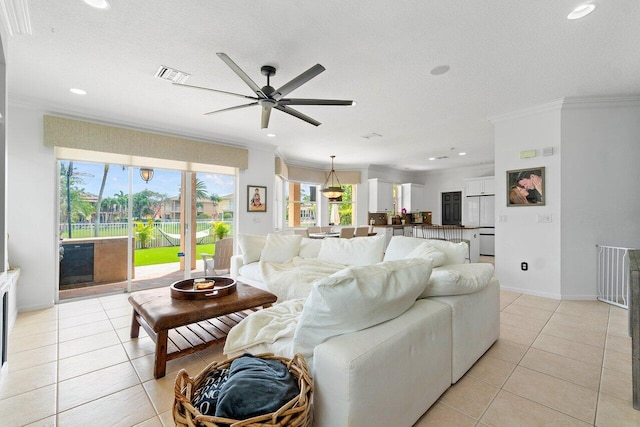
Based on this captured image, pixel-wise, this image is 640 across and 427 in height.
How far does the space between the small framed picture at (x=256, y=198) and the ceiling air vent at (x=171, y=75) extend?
263 centimetres

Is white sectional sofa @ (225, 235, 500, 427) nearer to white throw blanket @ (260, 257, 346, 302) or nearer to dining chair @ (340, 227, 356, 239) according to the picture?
white throw blanket @ (260, 257, 346, 302)

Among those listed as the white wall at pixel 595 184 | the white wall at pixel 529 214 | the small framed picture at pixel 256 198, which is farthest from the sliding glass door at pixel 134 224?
the white wall at pixel 595 184

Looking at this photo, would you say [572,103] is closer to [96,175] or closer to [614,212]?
[614,212]

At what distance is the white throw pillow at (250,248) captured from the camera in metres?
3.93

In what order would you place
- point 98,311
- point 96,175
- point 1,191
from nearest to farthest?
point 1,191 → point 98,311 → point 96,175

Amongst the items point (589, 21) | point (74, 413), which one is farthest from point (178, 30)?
point (589, 21)

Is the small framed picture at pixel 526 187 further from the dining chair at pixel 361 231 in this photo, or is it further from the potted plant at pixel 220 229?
the potted plant at pixel 220 229

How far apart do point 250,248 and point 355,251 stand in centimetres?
147

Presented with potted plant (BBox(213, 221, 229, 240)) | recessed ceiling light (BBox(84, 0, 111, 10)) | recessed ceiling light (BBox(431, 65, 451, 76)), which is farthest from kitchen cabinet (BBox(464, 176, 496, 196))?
recessed ceiling light (BBox(84, 0, 111, 10))

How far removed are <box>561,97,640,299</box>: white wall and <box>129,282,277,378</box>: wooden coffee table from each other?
13.0ft

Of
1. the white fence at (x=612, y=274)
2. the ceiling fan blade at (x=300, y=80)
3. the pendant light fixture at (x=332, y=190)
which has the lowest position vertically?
the white fence at (x=612, y=274)

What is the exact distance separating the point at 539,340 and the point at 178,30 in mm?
4065

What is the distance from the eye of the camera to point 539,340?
→ 256 cm

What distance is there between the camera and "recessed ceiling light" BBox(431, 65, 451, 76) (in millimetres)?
2729
